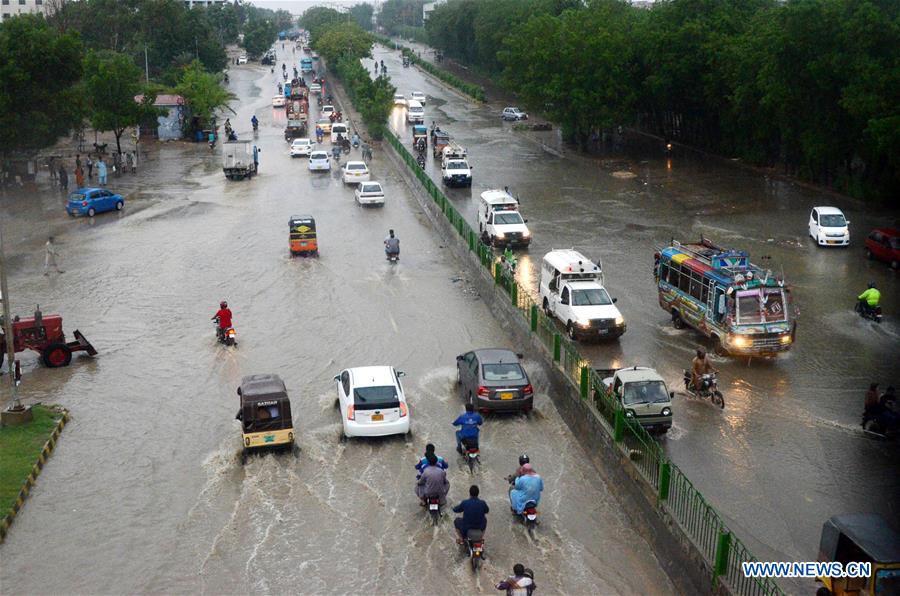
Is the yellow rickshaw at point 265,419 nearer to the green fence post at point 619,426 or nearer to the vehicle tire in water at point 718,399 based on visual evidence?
the green fence post at point 619,426

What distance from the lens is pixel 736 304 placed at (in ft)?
82.8

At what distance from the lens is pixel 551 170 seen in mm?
62062

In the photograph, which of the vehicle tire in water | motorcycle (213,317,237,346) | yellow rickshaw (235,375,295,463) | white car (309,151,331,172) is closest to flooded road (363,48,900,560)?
the vehicle tire in water

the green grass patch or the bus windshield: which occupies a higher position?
the bus windshield

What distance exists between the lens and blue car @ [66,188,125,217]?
A: 48281mm

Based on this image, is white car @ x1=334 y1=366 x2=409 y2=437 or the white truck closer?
white car @ x1=334 y1=366 x2=409 y2=437

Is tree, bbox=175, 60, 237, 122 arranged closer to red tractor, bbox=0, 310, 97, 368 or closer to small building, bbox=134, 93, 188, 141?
small building, bbox=134, 93, 188, 141

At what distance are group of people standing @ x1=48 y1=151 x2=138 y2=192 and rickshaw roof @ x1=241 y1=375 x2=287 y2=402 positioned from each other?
3816 cm

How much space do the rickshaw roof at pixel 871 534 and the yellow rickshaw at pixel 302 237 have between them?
92.9 ft

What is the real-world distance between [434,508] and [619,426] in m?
4.07

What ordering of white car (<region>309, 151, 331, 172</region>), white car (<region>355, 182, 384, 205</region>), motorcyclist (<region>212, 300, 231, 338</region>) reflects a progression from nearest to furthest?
motorcyclist (<region>212, 300, 231, 338</region>) < white car (<region>355, 182, 384, 205</region>) < white car (<region>309, 151, 331, 172</region>)

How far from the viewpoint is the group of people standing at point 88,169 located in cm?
5591

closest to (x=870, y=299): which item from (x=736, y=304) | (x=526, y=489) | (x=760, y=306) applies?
(x=760, y=306)

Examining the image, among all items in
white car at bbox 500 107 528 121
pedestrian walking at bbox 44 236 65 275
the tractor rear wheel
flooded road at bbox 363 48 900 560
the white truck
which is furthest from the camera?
white car at bbox 500 107 528 121
